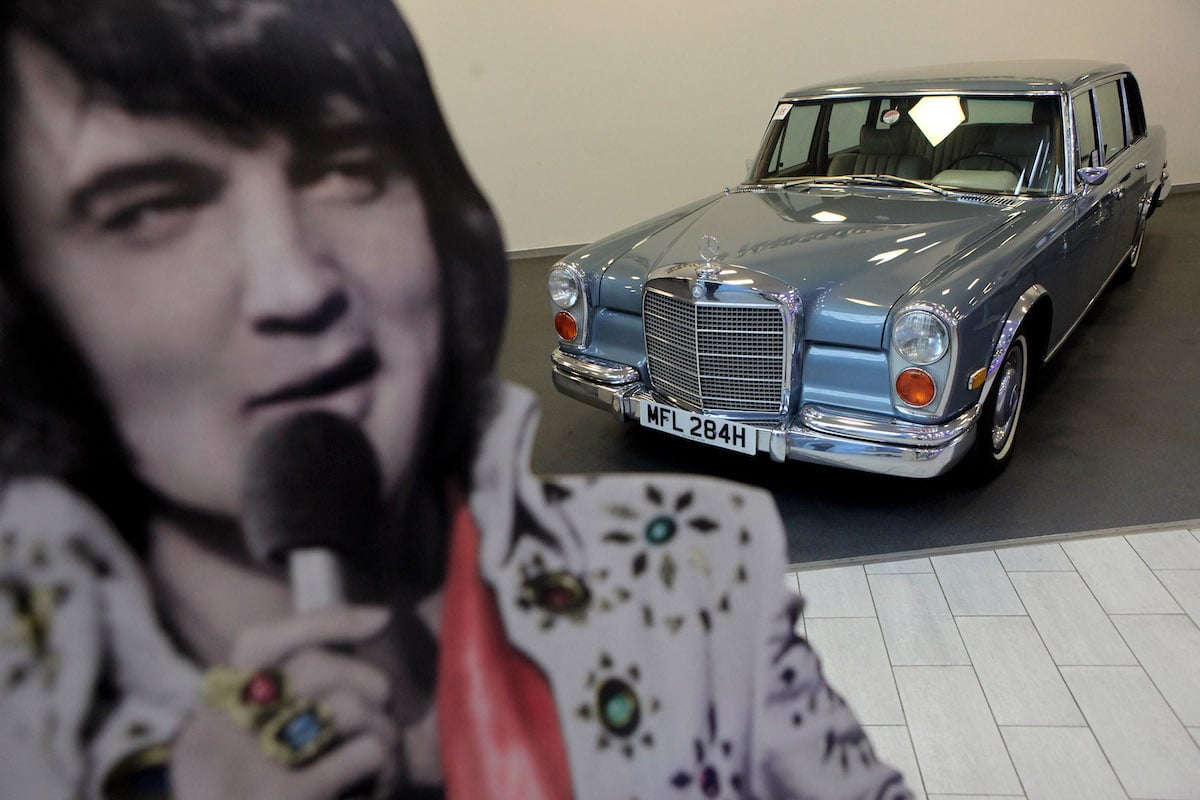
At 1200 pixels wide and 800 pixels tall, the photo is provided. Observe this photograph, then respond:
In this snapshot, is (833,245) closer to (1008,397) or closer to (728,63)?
(1008,397)

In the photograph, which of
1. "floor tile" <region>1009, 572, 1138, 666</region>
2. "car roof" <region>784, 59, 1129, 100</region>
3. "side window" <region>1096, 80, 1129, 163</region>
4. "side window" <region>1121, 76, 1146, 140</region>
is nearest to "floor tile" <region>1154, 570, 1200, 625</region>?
"floor tile" <region>1009, 572, 1138, 666</region>

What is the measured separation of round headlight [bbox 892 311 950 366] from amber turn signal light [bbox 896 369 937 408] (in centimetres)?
4

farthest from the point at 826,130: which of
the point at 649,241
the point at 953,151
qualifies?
the point at 649,241

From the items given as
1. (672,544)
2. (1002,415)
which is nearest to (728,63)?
(1002,415)

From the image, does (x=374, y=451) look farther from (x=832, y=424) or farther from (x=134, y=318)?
(x=832, y=424)

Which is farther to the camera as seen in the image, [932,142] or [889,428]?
[932,142]

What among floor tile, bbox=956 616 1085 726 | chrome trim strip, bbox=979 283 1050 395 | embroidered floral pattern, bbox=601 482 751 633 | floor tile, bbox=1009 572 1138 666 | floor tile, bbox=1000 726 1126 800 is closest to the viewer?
embroidered floral pattern, bbox=601 482 751 633

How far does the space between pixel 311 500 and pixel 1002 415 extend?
9.48 ft

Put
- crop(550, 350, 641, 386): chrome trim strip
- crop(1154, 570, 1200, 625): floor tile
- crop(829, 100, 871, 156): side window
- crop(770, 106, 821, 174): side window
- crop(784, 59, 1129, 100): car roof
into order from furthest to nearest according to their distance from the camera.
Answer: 1. crop(770, 106, 821, 174): side window
2. crop(829, 100, 871, 156): side window
3. crop(784, 59, 1129, 100): car roof
4. crop(550, 350, 641, 386): chrome trim strip
5. crop(1154, 570, 1200, 625): floor tile

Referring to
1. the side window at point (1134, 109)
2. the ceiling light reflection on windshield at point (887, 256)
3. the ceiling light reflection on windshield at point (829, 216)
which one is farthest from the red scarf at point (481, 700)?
the side window at point (1134, 109)

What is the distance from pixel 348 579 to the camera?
34.8 inches

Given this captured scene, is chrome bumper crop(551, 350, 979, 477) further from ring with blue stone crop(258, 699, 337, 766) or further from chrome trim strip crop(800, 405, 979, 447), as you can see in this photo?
ring with blue stone crop(258, 699, 337, 766)

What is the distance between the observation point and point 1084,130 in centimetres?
362

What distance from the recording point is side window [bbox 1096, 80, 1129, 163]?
12.9ft
